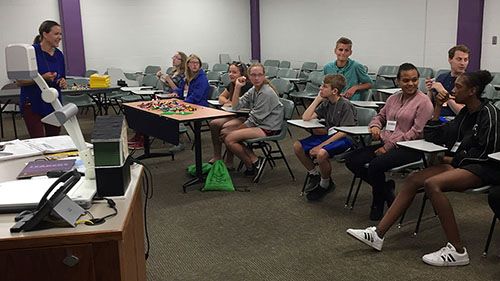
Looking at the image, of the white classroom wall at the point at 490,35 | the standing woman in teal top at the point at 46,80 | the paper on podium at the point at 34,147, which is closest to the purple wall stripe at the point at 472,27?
the white classroom wall at the point at 490,35

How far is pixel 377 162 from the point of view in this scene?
143 inches

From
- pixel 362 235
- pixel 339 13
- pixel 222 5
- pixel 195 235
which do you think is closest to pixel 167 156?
pixel 195 235

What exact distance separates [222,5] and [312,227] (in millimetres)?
9214

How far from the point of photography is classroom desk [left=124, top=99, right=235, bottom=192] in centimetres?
476

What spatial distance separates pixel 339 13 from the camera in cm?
1005

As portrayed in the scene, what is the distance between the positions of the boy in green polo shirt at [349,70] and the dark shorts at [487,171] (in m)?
2.29

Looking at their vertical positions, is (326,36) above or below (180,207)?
above

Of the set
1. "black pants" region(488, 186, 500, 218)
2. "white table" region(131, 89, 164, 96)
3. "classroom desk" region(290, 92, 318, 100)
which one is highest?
"white table" region(131, 89, 164, 96)

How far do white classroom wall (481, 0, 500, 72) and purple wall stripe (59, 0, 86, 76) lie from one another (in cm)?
745

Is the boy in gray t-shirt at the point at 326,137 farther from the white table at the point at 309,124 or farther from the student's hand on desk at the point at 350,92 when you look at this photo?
the student's hand on desk at the point at 350,92

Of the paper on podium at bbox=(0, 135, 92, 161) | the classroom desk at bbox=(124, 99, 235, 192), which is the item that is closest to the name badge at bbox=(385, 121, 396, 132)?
the classroom desk at bbox=(124, 99, 235, 192)

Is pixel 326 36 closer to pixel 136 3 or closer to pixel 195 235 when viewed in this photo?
pixel 136 3

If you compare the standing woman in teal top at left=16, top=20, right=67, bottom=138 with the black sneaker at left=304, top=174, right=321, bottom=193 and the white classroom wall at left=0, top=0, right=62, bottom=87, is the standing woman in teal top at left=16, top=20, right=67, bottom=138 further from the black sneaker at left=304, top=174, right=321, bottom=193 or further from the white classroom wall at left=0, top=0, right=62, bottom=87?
the white classroom wall at left=0, top=0, right=62, bottom=87

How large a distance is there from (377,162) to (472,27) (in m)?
4.93
